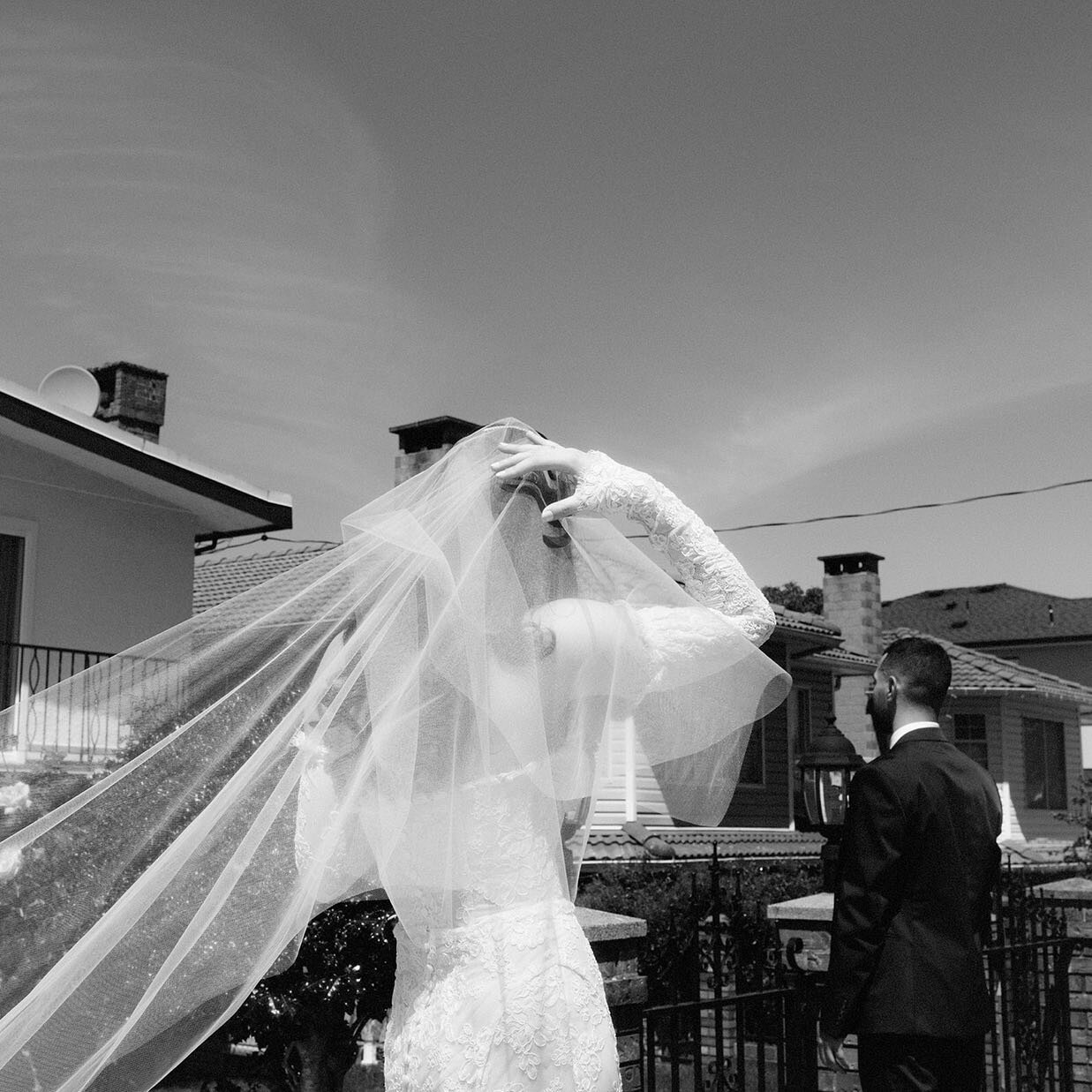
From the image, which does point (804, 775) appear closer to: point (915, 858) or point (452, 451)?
point (915, 858)

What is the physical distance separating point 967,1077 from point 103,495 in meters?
11.0

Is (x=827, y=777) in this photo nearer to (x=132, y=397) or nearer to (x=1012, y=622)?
(x=132, y=397)

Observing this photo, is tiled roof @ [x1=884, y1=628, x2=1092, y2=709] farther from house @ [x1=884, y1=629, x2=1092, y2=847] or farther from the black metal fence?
the black metal fence

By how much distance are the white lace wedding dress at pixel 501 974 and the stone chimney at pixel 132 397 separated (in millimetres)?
15091

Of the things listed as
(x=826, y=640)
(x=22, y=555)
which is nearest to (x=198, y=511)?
(x=22, y=555)

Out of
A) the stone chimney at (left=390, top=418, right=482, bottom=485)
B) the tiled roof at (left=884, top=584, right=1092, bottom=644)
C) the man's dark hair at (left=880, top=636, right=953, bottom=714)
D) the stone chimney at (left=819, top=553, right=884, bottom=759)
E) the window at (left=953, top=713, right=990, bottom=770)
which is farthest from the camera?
the tiled roof at (left=884, top=584, right=1092, bottom=644)

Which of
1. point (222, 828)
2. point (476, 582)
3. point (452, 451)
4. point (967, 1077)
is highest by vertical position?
point (452, 451)

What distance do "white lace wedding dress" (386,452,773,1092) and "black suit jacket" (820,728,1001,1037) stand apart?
Answer: 0.94 metres

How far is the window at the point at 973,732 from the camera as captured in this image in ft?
81.8

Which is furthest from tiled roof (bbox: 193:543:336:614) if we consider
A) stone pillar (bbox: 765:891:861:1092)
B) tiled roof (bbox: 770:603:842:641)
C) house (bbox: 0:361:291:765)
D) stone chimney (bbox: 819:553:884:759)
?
stone pillar (bbox: 765:891:861:1092)

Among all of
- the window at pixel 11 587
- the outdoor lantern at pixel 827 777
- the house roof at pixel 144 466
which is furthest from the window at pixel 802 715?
the outdoor lantern at pixel 827 777

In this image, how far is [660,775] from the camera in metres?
2.64

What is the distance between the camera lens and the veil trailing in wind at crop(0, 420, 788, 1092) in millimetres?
2164

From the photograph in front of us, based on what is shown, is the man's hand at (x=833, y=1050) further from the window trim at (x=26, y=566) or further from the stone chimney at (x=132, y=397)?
the stone chimney at (x=132, y=397)
